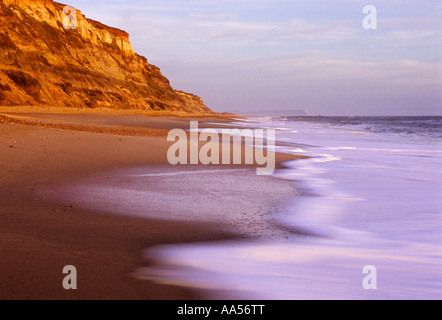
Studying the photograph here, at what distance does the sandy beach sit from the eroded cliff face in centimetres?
3140

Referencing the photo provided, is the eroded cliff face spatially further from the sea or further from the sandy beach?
the sea

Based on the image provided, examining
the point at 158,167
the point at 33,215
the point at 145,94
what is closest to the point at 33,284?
the point at 33,215

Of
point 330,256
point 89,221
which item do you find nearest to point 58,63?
point 89,221

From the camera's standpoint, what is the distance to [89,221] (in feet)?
15.0

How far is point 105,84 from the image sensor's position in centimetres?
5266

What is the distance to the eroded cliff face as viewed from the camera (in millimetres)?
40562

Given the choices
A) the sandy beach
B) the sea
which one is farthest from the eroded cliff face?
the sea

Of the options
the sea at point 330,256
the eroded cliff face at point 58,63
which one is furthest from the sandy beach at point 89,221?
the eroded cliff face at point 58,63

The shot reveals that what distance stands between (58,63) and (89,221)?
45512 millimetres

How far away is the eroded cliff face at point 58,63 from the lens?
4056 cm

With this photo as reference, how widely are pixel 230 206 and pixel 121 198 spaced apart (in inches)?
51.1

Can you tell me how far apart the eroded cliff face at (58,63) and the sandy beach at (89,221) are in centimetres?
3140

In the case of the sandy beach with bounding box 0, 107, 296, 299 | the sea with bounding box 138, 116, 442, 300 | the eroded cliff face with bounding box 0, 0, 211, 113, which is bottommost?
the sea with bounding box 138, 116, 442, 300
